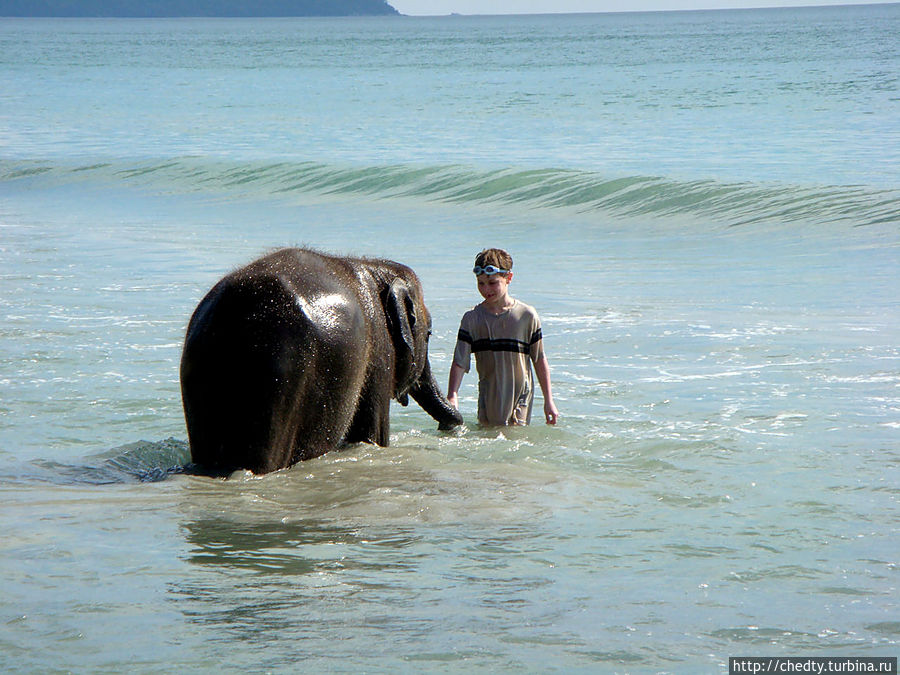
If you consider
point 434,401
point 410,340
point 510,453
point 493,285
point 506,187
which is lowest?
point 510,453

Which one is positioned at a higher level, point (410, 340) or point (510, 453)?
point (410, 340)

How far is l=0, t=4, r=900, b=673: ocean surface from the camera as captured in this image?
14.7ft

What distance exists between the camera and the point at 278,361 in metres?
6.12

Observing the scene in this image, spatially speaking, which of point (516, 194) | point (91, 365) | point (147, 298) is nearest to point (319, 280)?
point (91, 365)

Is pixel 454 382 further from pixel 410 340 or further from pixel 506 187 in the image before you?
pixel 506 187

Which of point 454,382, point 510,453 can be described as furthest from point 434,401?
point 510,453

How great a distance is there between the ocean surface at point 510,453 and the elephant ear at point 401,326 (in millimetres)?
504

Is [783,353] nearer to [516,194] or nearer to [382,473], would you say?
[382,473]

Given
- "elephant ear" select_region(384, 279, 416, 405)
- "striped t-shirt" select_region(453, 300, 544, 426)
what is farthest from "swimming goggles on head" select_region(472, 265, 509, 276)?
"elephant ear" select_region(384, 279, 416, 405)

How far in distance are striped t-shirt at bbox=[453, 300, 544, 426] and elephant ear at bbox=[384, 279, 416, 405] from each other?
0.91m

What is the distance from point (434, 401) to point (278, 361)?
1.99 m

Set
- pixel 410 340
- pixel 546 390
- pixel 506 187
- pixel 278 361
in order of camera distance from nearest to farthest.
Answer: pixel 278 361, pixel 410 340, pixel 546 390, pixel 506 187

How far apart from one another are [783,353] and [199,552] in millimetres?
→ 6533

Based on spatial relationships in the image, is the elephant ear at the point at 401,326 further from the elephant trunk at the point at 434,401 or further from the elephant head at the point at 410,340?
the elephant trunk at the point at 434,401
